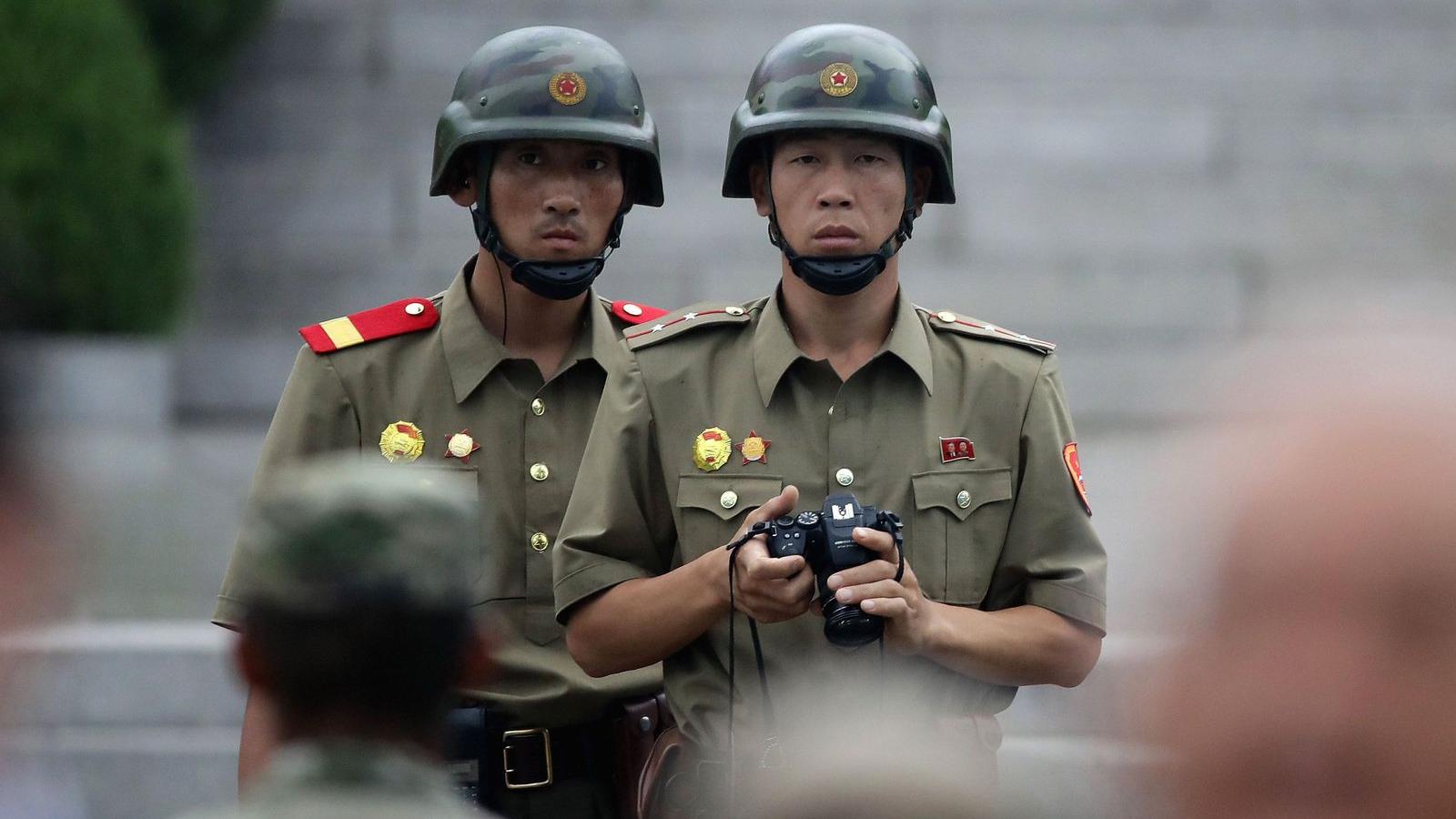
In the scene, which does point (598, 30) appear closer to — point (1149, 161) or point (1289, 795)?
point (1149, 161)

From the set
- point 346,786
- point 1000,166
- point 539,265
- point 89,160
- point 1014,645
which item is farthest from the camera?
point 1000,166

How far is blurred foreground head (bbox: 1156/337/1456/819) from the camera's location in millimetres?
1522

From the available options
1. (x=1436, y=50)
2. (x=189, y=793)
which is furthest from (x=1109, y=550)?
(x=1436, y=50)

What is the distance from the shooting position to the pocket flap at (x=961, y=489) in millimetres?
3682

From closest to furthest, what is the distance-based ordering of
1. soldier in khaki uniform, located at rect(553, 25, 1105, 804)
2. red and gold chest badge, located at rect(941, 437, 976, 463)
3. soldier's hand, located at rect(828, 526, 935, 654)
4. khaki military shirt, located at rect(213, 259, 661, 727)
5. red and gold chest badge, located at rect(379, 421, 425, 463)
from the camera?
soldier's hand, located at rect(828, 526, 935, 654) → soldier in khaki uniform, located at rect(553, 25, 1105, 804) → red and gold chest badge, located at rect(941, 437, 976, 463) → khaki military shirt, located at rect(213, 259, 661, 727) → red and gold chest badge, located at rect(379, 421, 425, 463)

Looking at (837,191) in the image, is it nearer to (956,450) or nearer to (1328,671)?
(956,450)

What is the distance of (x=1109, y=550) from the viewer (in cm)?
380

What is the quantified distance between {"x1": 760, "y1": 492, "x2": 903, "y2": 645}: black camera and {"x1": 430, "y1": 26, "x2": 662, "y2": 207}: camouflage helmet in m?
1.19

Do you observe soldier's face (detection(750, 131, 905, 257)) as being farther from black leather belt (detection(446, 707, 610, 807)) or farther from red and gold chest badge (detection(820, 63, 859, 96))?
black leather belt (detection(446, 707, 610, 807))

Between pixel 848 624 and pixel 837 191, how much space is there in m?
0.90

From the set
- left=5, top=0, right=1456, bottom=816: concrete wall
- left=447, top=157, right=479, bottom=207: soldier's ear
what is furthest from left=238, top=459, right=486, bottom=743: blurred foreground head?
left=5, top=0, right=1456, bottom=816: concrete wall

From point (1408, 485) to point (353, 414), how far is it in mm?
2968

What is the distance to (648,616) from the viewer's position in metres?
3.58

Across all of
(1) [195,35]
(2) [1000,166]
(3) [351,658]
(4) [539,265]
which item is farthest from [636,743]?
(1) [195,35]
